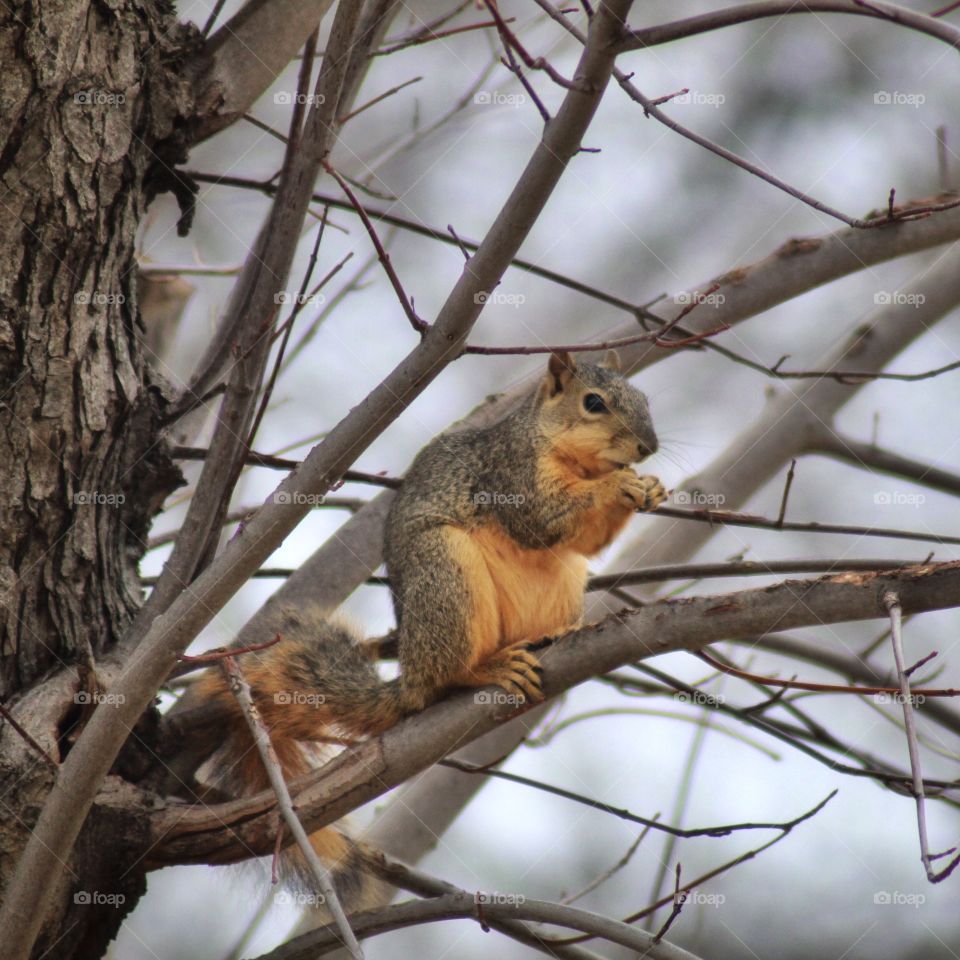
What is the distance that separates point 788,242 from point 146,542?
1.66 meters

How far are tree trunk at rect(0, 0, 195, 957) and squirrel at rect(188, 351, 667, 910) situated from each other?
1.23ft

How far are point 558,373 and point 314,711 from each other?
106 cm

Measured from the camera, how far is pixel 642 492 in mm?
2551

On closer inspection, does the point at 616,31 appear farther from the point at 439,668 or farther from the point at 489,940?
the point at 489,940

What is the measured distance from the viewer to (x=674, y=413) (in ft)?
21.7

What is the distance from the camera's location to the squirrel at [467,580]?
2.45 m

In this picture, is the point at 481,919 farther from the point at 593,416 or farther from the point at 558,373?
the point at 558,373

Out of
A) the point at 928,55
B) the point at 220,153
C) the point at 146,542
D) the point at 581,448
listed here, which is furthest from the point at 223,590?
the point at 928,55

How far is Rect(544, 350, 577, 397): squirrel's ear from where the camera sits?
2898 millimetres
